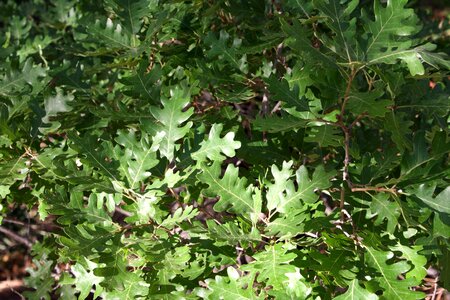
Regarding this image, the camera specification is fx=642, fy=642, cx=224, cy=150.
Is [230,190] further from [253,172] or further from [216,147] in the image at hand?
[253,172]

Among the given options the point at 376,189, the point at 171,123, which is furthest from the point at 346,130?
the point at 171,123

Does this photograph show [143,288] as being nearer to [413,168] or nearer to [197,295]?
[197,295]

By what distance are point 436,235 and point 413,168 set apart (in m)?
0.23

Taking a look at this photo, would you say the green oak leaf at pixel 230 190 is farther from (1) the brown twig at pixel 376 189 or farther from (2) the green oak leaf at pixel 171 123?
(1) the brown twig at pixel 376 189

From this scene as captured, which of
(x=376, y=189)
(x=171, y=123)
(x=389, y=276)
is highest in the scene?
(x=171, y=123)

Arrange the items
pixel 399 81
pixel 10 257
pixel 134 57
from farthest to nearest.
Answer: pixel 10 257 < pixel 134 57 < pixel 399 81

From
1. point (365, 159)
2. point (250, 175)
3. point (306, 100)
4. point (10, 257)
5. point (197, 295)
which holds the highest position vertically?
point (306, 100)

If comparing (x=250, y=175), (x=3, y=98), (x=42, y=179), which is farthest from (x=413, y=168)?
(x=3, y=98)

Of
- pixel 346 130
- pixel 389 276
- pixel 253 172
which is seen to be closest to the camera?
pixel 389 276

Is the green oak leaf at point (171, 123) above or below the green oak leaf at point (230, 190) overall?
above

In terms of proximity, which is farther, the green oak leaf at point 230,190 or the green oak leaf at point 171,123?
the green oak leaf at point 171,123

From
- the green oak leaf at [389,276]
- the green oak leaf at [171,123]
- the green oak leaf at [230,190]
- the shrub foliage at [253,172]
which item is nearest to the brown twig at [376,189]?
the shrub foliage at [253,172]

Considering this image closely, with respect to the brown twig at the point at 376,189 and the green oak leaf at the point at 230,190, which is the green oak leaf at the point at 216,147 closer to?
the green oak leaf at the point at 230,190

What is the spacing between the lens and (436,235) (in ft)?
5.63
